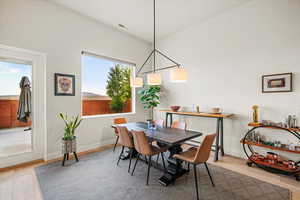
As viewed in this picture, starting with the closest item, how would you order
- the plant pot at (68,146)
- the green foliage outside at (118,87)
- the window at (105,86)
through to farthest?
the plant pot at (68,146) → the window at (105,86) → the green foliage outside at (118,87)

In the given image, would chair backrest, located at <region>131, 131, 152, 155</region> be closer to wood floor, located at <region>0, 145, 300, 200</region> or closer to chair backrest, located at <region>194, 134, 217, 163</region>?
chair backrest, located at <region>194, 134, 217, 163</region>

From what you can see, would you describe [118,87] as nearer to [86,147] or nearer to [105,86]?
[105,86]

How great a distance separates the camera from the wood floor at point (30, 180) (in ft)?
6.15

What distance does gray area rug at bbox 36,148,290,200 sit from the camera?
185 cm

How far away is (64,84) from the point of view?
312cm

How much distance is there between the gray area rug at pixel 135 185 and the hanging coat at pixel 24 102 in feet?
3.52

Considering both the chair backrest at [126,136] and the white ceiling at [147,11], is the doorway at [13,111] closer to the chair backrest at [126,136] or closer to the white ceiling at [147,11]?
the white ceiling at [147,11]

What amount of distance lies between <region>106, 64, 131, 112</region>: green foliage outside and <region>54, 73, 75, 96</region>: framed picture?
3.31 ft

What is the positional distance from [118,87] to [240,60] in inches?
128

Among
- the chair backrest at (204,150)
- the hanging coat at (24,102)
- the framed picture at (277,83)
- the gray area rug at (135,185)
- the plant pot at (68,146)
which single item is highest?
the framed picture at (277,83)

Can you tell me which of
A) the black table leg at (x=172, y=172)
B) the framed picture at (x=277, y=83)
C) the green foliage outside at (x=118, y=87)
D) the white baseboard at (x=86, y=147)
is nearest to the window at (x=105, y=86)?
the green foliage outside at (x=118, y=87)

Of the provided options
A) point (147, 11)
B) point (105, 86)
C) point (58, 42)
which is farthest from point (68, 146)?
point (147, 11)

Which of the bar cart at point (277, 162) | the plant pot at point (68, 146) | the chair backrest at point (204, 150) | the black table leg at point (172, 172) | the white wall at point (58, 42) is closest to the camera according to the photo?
the chair backrest at point (204, 150)

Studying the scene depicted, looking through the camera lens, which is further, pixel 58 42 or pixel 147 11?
pixel 147 11
